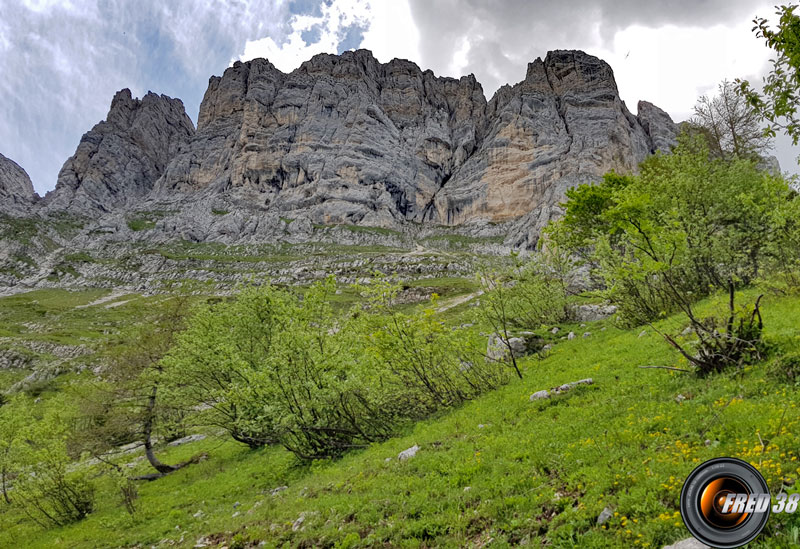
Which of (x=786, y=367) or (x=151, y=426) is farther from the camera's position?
(x=151, y=426)

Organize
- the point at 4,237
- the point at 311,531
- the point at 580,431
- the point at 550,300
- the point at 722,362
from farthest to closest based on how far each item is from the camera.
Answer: the point at 4,237 → the point at 550,300 → the point at 722,362 → the point at 580,431 → the point at 311,531

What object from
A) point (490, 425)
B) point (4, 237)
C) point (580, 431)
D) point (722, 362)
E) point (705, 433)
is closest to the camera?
point (705, 433)

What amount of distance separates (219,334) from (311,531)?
15445 mm

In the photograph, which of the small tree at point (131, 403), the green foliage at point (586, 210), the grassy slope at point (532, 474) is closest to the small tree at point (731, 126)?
the green foliage at point (586, 210)

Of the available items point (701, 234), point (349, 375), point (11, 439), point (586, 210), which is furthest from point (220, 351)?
point (586, 210)

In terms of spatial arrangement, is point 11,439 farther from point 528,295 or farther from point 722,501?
point 528,295

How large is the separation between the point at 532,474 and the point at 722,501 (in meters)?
4.62

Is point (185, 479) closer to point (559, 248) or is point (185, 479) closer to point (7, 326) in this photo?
point (559, 248)

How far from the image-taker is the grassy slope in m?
6.39

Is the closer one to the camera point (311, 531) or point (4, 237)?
point (311, 531)

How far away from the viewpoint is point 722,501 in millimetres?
4309

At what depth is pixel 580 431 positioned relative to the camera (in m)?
9.80

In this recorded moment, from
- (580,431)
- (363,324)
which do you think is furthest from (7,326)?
(580,431)

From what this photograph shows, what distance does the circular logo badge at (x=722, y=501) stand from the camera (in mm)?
4145
